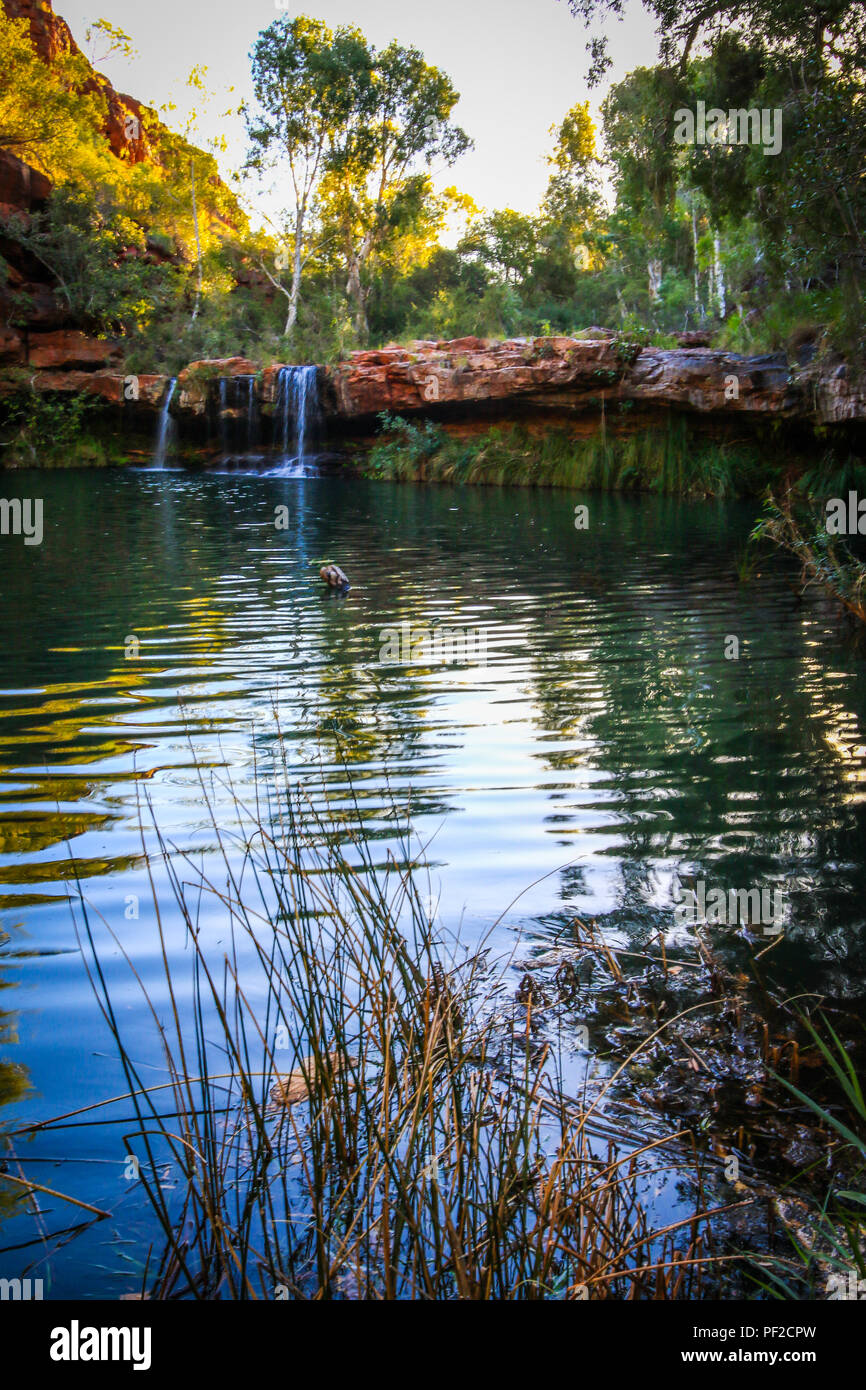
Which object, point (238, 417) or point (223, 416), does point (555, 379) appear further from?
point (223, 416)

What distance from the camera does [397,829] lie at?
3600 millimetres

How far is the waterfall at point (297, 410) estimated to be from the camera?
23188mm

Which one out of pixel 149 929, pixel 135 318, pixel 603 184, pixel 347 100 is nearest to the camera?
pixel 149 929

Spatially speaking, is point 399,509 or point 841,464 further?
point 399,509

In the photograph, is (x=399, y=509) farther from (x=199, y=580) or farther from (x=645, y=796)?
(x=645, y=796)

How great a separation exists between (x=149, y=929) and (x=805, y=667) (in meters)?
4.58

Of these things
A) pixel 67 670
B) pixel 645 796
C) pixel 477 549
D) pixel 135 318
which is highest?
pixel 135 318

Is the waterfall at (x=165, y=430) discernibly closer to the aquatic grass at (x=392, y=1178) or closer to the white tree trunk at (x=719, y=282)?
the white tree trunk at (x=719, y=282)

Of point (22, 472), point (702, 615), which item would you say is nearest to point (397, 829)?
point (702, 615)
